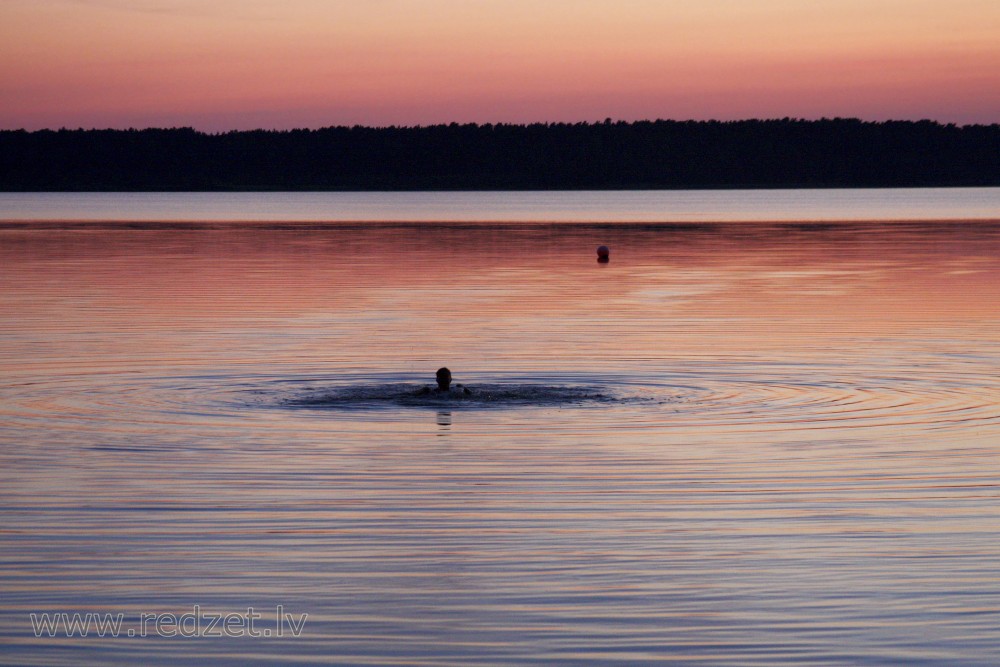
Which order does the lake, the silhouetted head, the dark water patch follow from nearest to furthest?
1. the lake
2. the silhouetted head
3. the dark water patch

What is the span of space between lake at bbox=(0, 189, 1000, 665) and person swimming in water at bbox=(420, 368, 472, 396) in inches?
8.4

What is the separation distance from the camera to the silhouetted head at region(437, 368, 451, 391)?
19.9 m

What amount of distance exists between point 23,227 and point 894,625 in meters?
87.2

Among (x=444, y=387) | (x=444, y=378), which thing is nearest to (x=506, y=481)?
(x=444, y=378)

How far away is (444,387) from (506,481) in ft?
18.2

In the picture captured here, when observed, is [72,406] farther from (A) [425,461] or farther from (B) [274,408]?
(A) [425,461]

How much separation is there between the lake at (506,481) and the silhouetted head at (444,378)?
304 millimetres

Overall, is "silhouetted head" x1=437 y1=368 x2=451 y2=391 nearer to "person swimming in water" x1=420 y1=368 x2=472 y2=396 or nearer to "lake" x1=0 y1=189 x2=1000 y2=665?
"person swimming in water" x1=420 y1=368 x2=472 y2=396

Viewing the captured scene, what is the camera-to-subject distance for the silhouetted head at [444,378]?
782 inches

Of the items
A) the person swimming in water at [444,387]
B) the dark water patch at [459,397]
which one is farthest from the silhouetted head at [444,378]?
the dark water patch at [459,397]

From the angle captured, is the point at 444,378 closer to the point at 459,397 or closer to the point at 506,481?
the point at 459,397

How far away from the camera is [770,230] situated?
87.6 m

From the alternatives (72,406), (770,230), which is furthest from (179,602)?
(770,230)

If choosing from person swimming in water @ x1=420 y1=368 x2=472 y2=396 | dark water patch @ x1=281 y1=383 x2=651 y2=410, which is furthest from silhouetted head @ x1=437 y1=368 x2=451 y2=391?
dark water patch @ x1=281 y1=383 x2=651 y2=410
